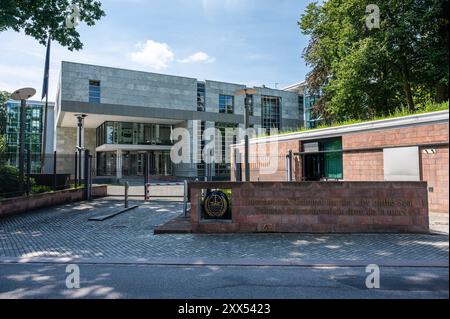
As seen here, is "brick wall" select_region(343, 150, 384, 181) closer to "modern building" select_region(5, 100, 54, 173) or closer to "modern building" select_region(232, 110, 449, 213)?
"modern building" select_region(232, 110, 449, 213)

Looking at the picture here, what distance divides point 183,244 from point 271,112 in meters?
45.4

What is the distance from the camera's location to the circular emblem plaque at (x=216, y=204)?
909 cm

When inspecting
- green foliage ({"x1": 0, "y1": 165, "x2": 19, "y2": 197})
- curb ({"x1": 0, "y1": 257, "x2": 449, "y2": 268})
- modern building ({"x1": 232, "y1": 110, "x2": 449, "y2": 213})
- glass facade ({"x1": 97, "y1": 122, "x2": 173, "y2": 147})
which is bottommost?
curb ({"x1": 0, "y1": 257, "x2": 449, "y2": 268})

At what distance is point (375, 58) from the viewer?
60.5 feet

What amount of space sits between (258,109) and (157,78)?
1660cm

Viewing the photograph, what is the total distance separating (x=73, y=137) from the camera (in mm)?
46219

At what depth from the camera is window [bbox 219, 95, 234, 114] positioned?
152ft

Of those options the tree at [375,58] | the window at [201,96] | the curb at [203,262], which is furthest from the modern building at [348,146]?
the window at [201,96]

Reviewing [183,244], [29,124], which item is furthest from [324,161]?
[29,124]

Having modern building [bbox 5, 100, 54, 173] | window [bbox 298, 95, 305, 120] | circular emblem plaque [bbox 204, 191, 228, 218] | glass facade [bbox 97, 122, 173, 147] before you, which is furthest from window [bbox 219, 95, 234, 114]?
circular emblem plaque [bbox 204, 191, 228, 218]

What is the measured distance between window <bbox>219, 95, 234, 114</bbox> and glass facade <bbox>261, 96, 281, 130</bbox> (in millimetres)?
5855

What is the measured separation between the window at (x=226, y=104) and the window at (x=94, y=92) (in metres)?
16.9

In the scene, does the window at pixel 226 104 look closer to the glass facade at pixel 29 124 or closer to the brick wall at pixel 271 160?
the brick wall at pixel 271 160

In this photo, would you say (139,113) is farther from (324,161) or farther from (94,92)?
(324,161)
